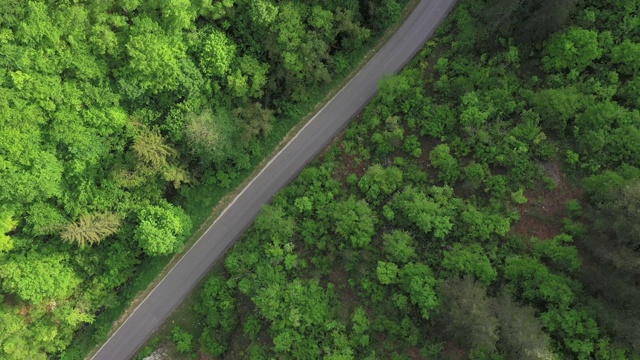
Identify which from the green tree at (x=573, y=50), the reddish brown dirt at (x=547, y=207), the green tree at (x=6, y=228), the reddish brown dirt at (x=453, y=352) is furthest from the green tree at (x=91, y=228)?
the green tree at (x=573, y=50)

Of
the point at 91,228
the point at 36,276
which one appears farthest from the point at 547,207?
the point at 36,276

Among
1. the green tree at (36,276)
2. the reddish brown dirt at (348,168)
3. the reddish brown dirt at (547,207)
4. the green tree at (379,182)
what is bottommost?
the green tree at (36,276)

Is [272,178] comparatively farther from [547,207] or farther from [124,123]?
[547,207]

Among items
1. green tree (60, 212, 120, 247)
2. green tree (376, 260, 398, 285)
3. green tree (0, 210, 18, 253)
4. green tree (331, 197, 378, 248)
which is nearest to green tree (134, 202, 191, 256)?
green tree (60, 212, 120, 247)

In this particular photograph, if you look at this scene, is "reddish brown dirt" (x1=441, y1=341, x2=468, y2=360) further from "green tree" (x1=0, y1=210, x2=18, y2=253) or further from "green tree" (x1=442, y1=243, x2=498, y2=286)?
"green tree" (x1=0, y1=210, x2=18, y2=253)

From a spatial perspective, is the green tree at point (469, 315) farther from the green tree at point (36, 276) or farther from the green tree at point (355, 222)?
the green tree at point (36, 276)

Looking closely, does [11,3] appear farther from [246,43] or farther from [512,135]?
[512,135]
